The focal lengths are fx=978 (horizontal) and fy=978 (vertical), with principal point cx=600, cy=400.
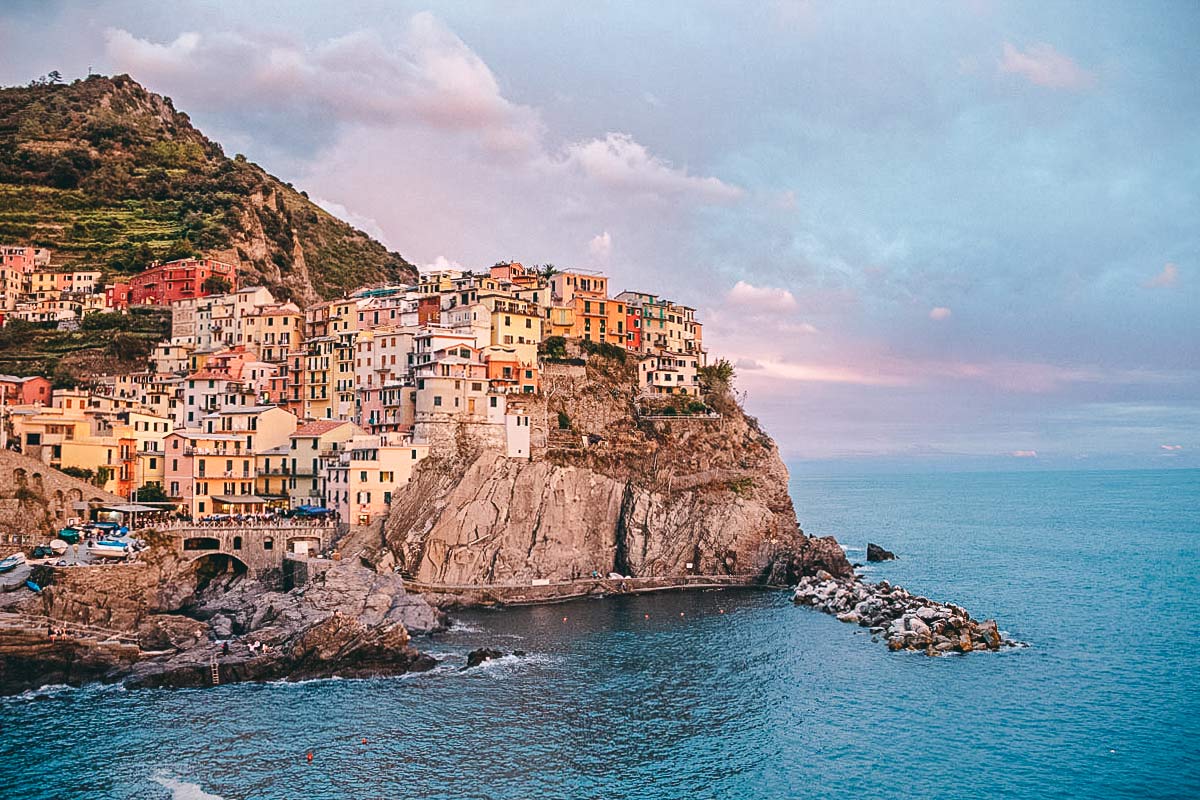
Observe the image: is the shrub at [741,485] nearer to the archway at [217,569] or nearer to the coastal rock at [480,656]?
the coastal rock at [480,656]

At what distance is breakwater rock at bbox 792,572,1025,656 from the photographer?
66.5 m

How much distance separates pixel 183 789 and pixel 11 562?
32.3 meters

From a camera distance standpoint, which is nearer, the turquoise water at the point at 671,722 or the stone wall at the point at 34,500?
the turquoise water at the point at 671,722

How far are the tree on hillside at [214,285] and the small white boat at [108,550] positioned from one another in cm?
5262

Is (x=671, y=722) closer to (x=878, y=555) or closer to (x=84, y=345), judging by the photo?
(x=878, y=555)

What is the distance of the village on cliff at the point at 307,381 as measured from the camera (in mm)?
83688

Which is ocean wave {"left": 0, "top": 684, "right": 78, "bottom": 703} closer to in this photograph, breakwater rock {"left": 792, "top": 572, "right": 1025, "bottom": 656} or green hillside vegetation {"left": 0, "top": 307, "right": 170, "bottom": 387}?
green hillside vegetation {"left": 0, "top": 307, "right": 170, "bottom": 387}

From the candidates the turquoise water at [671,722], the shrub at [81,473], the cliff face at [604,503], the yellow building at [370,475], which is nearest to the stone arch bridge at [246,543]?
the yellow building at [370,475]

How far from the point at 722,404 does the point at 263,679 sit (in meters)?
61.3

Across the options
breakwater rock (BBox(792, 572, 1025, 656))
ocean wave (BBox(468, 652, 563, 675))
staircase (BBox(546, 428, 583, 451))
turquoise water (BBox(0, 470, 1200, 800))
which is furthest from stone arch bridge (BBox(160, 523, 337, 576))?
breakwater rock (BBox(792, 572, 1025, 656))

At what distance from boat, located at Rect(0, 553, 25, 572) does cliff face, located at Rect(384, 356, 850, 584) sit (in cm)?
2557

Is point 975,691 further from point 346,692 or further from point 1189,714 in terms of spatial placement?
point 346,692

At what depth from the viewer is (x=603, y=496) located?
8938cm

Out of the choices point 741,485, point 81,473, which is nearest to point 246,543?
point 81,473
